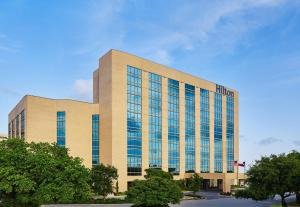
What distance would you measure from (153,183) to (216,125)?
69.2 m

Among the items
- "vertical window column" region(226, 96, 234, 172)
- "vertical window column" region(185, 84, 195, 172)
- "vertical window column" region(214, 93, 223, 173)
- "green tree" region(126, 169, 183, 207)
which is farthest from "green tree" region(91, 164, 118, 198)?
"vertical window column" region(226, 96, 234, 172)

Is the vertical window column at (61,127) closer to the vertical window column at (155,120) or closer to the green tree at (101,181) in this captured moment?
the vertical window column at (155,120)

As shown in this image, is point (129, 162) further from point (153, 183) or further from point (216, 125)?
point (153, 183)

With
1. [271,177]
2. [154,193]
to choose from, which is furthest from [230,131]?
[154,193]

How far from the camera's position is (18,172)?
29688 mm

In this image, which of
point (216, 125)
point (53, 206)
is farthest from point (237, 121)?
point (53, 206)

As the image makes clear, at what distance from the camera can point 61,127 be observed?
79062 mm

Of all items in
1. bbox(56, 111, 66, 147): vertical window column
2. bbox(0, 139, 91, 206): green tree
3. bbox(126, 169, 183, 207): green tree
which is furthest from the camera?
bbox(56, 111, 66, 147): vertical window column

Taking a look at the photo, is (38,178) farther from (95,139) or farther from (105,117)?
(95,139)

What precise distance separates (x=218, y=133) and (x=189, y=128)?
42.8ft

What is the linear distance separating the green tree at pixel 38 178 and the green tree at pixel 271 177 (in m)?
17.9

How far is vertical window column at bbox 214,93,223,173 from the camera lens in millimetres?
105375

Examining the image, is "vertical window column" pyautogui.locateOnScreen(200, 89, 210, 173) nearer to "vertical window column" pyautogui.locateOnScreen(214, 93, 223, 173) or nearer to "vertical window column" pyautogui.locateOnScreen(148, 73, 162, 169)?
"vertical window column" pyautogui.locateOnScreen(214, 93, 223, 173)

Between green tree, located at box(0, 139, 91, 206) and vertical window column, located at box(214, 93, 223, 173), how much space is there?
252 ft
